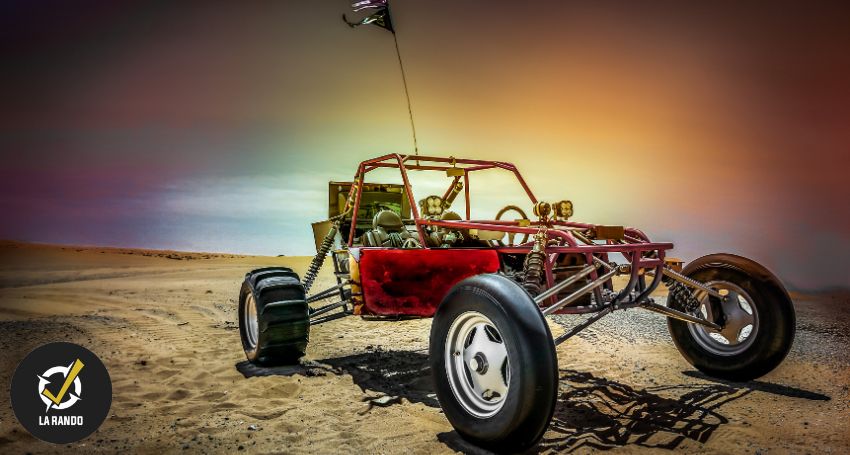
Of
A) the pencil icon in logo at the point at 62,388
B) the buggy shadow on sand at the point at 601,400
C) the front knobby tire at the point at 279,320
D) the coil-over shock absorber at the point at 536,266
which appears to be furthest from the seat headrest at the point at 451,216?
the pencil icon in logo at the point at 62,388

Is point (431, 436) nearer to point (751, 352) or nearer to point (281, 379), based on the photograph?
point (281, 379)

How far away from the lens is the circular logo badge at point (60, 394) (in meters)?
3.51

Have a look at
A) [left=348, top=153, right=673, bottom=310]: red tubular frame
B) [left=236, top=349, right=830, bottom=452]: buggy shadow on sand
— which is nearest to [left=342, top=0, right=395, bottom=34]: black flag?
[left=348, top=153, right=673, bottom=310]: red tubular frame

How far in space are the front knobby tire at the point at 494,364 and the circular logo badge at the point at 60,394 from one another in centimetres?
253

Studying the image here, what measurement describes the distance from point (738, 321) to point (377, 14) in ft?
22.8

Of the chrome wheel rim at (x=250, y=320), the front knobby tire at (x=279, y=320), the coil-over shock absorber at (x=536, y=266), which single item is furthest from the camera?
the chrome wheel rim at (x=250, y=320)

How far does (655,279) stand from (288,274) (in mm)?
3588

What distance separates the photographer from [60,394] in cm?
372

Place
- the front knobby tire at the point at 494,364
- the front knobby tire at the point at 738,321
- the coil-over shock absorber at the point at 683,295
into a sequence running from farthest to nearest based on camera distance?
the coil-over shock absorber at the point at 683,295
the front knobby tire at the point at 738,321
the front knobby tire at the point at 494,364

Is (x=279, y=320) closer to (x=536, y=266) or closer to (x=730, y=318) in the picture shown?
(x=536, y=266)

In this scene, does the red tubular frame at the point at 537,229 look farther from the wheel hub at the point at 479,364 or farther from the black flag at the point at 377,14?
the black flag at the point at 377,14

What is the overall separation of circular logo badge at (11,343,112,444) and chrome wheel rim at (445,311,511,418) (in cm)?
258

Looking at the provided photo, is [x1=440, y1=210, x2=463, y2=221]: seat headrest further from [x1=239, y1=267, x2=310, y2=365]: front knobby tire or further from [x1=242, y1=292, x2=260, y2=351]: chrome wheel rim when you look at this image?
[x1=242, y1=292, x2=260, y2=351]: chrome wheel rim

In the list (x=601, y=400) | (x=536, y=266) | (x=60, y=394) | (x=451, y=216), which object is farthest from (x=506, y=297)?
(x=60, y=394)
